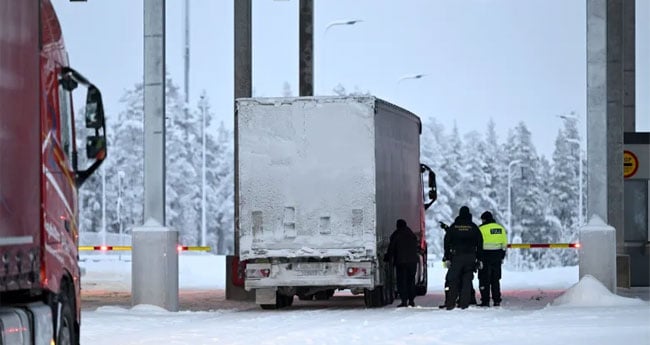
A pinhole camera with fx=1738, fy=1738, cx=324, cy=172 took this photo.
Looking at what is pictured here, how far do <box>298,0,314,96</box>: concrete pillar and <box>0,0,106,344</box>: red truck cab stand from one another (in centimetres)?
2403

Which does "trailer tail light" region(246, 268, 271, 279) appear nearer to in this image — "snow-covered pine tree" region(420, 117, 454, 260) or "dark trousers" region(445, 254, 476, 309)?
"dark trousers" region(445, 254, 476, 309)

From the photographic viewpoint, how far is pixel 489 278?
29.2 metres

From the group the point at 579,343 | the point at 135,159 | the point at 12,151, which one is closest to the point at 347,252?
the point at 579,343

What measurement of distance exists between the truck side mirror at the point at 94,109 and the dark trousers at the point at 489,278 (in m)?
15.3

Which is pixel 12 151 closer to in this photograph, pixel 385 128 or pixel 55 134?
pixel 55 134

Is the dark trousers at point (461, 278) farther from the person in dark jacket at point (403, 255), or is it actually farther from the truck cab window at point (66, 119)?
the truck cab window at point (66, 119)

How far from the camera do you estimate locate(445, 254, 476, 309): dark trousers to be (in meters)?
27.4

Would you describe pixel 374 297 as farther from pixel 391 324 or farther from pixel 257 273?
pixel 391 324

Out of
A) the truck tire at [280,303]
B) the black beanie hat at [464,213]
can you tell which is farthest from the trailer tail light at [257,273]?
the black beanie hat at [464,213]

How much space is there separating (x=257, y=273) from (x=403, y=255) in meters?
2.89

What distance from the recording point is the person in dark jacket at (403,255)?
2930 centimetres

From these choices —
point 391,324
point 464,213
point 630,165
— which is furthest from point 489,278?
point 630,165

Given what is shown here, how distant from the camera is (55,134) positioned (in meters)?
14.1

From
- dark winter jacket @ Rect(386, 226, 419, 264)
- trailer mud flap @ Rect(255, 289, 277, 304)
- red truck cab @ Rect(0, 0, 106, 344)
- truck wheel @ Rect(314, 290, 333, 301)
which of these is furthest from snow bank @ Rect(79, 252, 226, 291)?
→ red truck cab @ Rect(0, 0, 106, 344)
